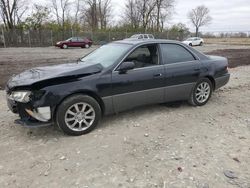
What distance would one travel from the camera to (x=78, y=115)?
14.0 ft

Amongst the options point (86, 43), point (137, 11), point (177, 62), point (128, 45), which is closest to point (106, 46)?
point (128, 45)

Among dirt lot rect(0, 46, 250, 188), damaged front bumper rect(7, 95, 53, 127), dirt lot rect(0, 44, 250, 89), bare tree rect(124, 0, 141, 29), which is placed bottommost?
dirt lot rect(0, 46, 250, 188)

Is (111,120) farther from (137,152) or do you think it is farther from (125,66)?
(137,152)

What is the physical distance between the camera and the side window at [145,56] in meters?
4.96

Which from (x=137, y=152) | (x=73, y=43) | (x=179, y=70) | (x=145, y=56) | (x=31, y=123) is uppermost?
(x=73, y=43)

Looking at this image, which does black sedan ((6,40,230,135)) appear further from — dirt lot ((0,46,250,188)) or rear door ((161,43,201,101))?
dirt lot ((0,46,250,188))

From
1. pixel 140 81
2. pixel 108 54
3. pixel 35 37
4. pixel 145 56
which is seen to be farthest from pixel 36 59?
pixel 35 37

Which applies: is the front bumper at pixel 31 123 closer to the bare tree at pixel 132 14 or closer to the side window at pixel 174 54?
the side window at pixel 174 54

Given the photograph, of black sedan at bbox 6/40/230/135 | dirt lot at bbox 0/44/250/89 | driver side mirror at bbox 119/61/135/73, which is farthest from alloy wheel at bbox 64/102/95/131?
dirt lot at bbox 0/44/250/89

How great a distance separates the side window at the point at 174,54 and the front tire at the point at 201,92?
1.87ft

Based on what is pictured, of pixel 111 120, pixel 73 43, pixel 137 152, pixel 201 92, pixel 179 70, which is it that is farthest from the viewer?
pixel 73 43

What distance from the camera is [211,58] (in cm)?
600

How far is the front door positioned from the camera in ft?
15.1

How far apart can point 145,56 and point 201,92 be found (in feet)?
5.08
